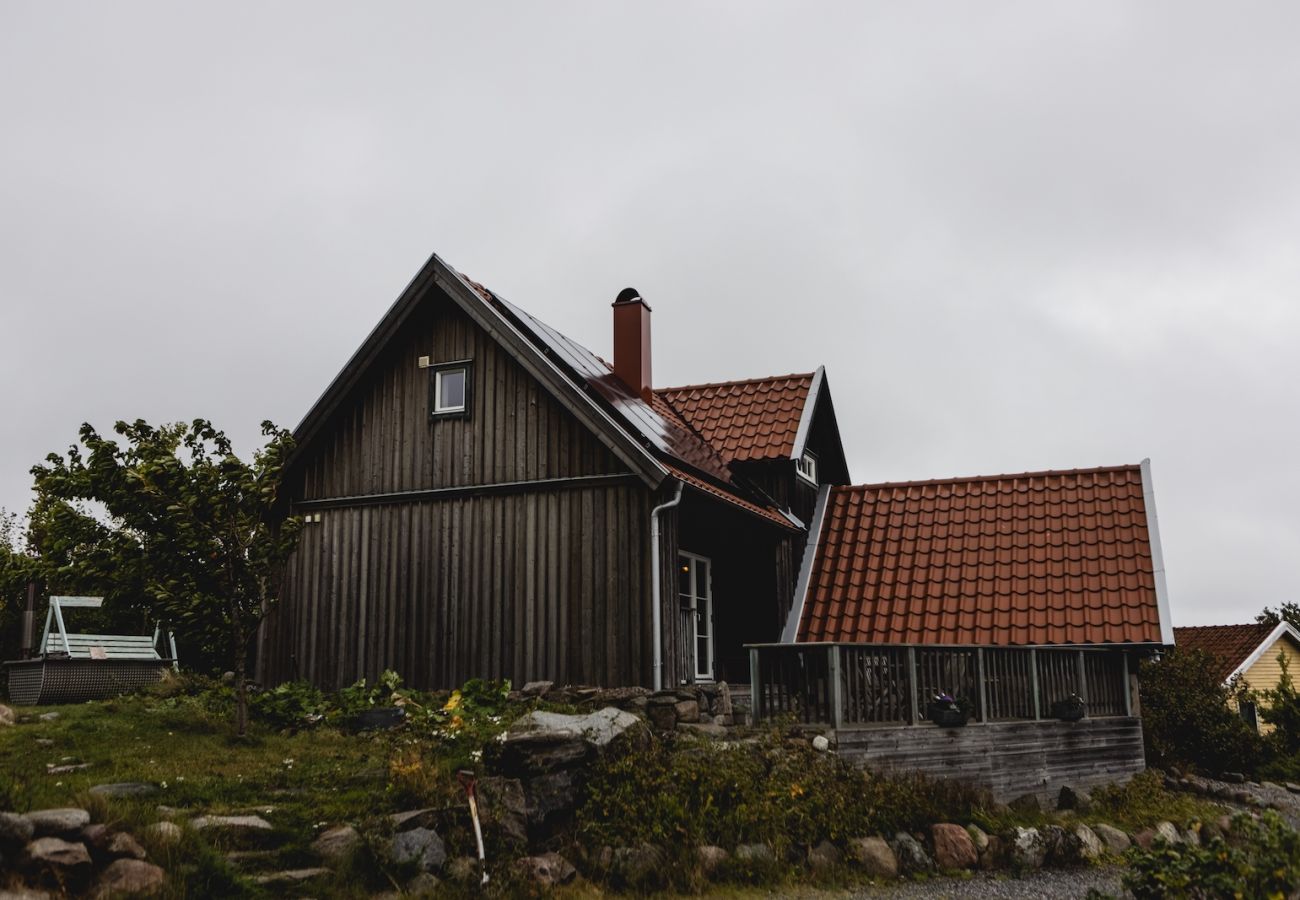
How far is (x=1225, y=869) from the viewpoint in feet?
27.4

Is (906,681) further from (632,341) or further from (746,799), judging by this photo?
(632,341)

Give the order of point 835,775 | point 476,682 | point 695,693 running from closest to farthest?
point 835,775 → point 695,693 → point 476,682

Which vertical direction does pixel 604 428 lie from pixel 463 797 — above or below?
above

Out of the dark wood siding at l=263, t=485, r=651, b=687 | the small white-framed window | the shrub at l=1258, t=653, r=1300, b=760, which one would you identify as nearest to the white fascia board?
the dark wood siding at l=263, t=485, r=651, b=687

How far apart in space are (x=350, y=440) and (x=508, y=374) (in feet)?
9.11

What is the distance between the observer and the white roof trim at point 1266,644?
29.0 metres

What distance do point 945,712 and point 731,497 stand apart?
4256 millimetres

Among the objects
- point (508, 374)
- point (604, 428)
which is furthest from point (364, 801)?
point (508, 374)

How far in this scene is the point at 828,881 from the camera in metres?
10.4

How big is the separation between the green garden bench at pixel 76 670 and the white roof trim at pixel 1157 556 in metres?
14.0

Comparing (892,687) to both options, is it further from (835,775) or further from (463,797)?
(463,797)

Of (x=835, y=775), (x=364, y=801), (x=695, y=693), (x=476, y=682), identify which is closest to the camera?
(x=364, y=801)

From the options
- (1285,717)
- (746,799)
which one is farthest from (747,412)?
(1285,717)

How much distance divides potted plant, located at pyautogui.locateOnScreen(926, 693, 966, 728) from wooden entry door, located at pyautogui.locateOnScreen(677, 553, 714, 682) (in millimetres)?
3386
